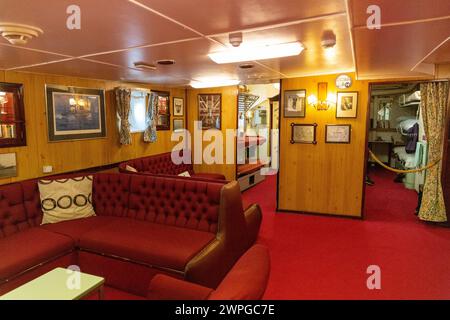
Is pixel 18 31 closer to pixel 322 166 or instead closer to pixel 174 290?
pixel 174 290

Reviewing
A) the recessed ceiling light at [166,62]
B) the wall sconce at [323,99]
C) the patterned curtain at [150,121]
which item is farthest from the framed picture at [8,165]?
the wall sconce at [323,99]

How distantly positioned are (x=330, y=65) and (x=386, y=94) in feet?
22.1

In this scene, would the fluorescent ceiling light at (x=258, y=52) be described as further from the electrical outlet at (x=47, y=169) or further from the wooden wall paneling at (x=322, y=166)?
the electrical outlet at (x=47, y=169)

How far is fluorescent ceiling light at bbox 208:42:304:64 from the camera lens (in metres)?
2.50

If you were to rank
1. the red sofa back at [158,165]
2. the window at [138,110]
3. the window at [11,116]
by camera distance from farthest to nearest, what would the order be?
the window at [138,110]
the red sofa back at [158,165]
the window at [11,116]

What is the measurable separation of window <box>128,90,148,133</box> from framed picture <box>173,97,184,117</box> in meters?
0.84

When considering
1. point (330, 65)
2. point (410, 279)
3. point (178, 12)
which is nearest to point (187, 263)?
point (178, 12)

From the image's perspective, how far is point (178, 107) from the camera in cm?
619

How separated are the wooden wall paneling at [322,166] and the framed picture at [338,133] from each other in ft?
0.19

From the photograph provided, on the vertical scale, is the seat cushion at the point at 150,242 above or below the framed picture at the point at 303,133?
below

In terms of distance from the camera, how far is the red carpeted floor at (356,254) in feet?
9.12

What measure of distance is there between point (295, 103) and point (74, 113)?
3.36m

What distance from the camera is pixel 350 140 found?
462cm
